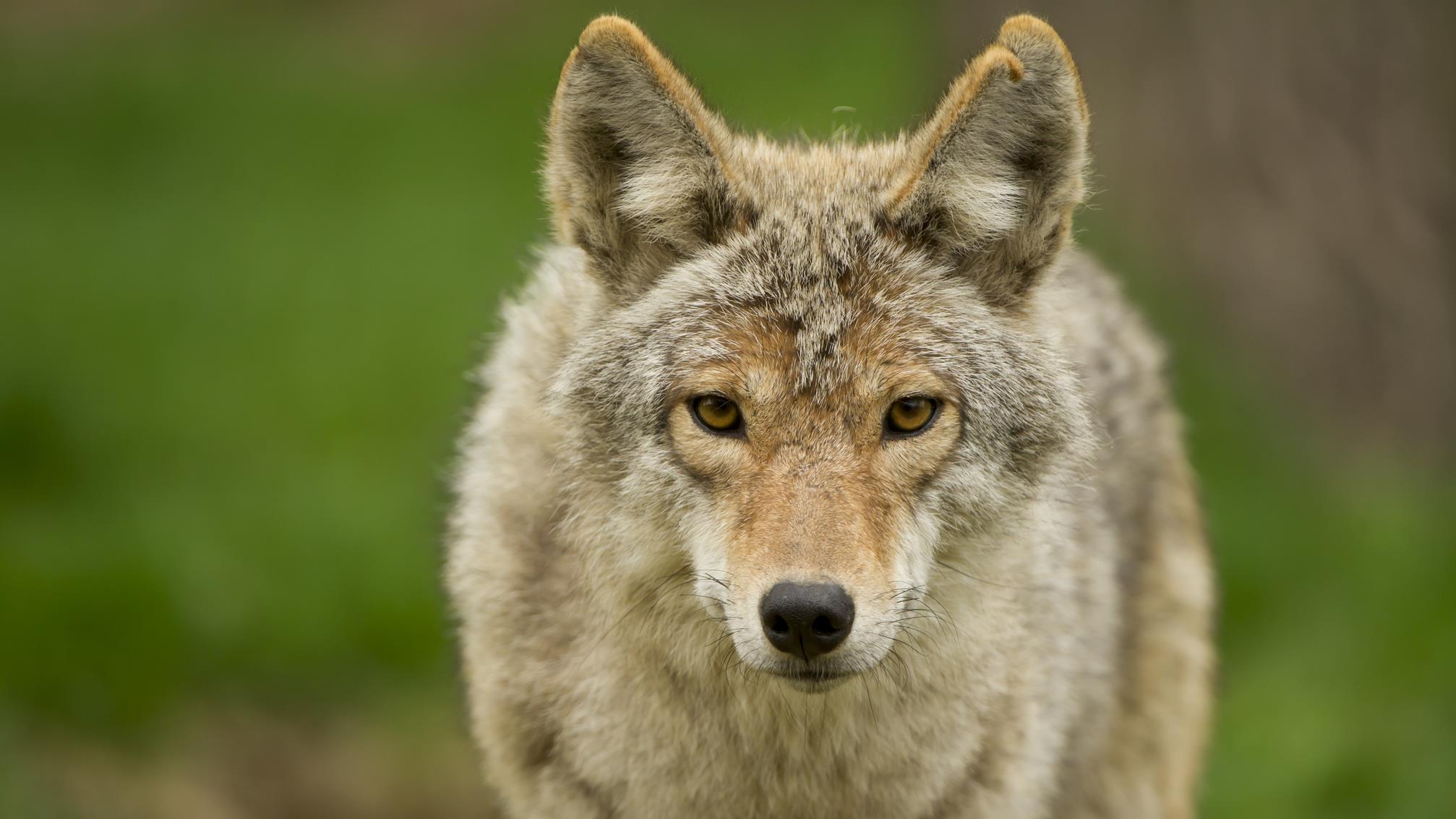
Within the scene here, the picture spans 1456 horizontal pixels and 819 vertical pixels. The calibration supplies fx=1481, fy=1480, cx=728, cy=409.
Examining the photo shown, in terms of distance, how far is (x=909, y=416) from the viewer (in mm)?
3684

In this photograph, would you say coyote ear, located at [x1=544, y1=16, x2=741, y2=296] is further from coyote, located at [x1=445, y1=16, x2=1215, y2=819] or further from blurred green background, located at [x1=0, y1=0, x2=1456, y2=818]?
blurred green background, located at [x1=0, y1=0, x2=1456, y2=818]

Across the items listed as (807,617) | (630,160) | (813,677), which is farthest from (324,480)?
(807,617)

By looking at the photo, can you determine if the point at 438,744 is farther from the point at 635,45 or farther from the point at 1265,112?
the point at 1265,112

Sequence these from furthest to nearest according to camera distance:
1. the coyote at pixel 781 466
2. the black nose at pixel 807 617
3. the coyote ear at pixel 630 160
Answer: the coyote ear at pixel 630 160, the coyote at pixel 781 466, the black nose at pixel 807 617

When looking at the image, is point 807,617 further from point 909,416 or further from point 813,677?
point 909,416

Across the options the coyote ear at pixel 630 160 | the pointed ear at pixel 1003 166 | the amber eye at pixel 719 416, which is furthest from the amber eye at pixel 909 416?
the coyote ear at pixel 630 160

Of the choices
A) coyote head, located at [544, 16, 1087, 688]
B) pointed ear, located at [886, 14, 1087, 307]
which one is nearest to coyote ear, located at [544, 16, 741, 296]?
coyote head, located at [544, 16, 1087, 688]

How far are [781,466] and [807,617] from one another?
1.39ft

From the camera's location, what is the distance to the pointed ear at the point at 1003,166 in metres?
3.67

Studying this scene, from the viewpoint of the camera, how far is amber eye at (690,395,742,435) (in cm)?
365

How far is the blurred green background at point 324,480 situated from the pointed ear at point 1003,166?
3.75 feet

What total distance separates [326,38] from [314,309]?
9.62m

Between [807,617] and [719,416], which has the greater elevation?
[719,416]

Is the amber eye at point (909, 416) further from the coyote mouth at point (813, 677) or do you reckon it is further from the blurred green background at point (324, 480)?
the blurred green background at point (324, 480)
